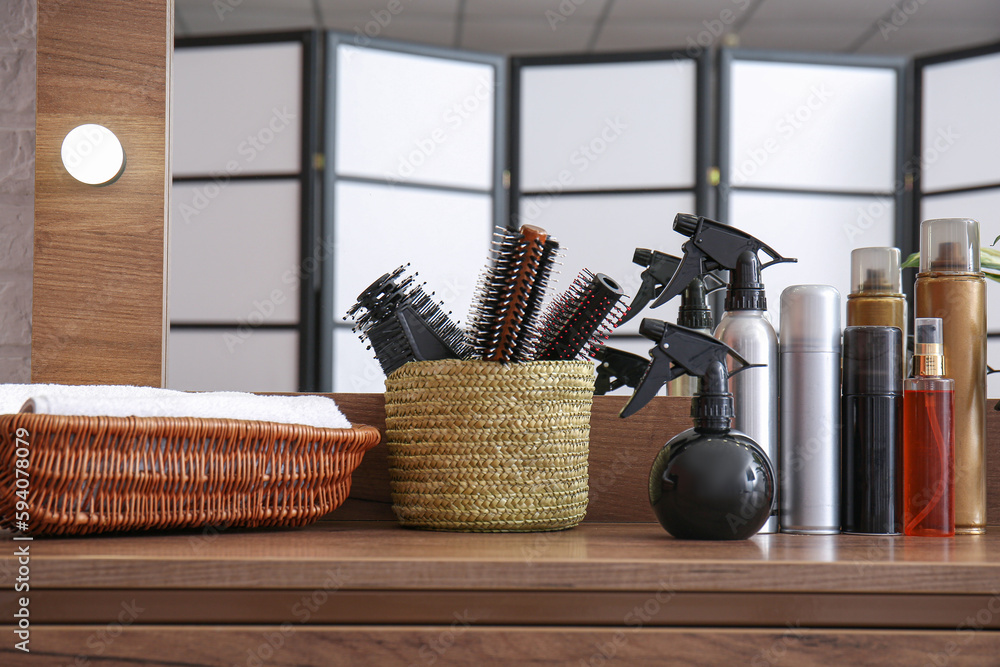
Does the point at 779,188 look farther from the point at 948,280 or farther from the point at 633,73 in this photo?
the point at 948,280

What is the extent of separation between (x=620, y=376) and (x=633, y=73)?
119 centimetres

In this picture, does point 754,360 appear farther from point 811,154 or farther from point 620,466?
point 811,154

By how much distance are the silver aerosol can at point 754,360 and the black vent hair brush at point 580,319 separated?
3.0 inches

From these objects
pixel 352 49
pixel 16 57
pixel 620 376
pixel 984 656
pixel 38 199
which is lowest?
pixel 984 656

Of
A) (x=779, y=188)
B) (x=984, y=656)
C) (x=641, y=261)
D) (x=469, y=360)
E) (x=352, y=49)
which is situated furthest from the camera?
(x=779, y=188)

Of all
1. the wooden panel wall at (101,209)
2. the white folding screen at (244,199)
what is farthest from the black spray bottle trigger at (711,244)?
the white folding screen at (244,199)

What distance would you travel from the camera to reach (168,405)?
18.5 inches

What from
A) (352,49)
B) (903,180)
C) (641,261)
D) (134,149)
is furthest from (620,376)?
(903,180)

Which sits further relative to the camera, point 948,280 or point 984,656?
point 948,280

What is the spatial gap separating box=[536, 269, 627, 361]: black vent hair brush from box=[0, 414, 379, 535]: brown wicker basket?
0.14 metres

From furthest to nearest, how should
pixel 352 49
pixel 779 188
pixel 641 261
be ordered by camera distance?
pixel 779 188 → pixel 352 49 → pixel 641 261

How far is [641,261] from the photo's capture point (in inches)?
24.4

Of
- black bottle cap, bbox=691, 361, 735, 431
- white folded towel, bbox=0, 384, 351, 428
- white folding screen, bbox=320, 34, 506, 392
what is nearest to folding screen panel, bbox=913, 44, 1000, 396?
white folding screen, bbox=320, 34, 506, 392

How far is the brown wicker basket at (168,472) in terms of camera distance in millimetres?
436
